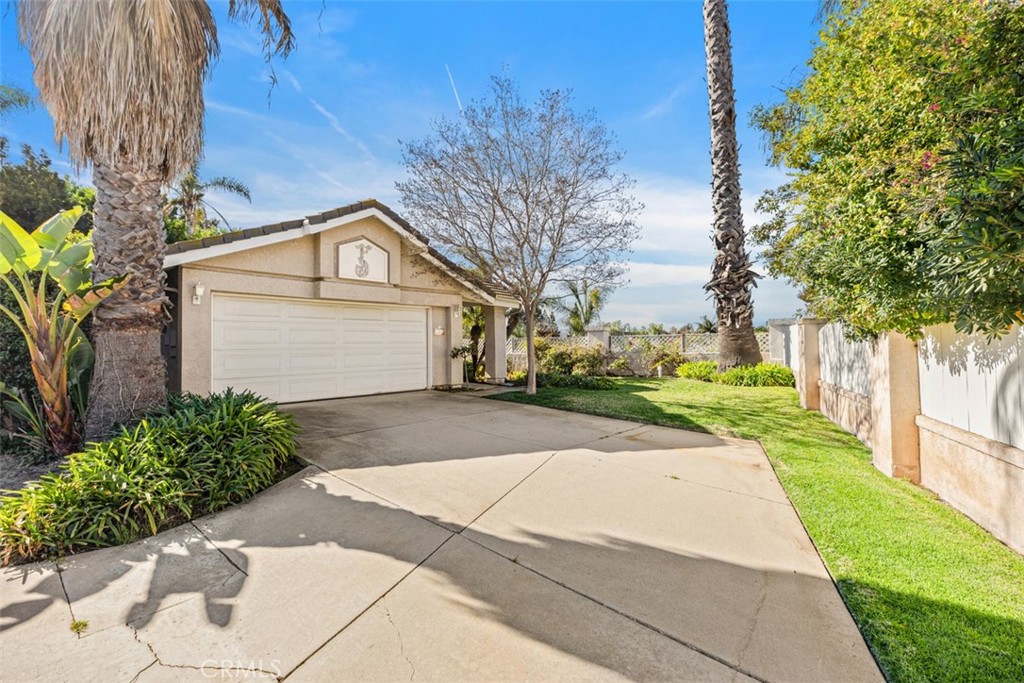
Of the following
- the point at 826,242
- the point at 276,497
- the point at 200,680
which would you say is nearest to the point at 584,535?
the point at 200,680

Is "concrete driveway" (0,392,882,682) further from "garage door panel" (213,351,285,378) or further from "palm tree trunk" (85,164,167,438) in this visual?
"garage door panel" (213,351,285,378)

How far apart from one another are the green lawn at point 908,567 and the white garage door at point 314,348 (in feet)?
28.5

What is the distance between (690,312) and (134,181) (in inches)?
891

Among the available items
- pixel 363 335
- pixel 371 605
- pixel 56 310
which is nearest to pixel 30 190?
pixel 56 310

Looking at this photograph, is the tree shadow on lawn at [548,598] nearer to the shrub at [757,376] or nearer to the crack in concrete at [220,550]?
the crack in concrete at [220,550]

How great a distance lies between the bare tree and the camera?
1054cm

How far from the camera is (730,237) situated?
14.4 meters

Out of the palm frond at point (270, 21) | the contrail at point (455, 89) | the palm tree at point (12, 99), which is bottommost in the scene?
the palm frond at point (270, 21)

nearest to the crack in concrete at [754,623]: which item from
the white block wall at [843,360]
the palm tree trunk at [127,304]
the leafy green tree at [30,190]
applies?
the white block wall at [843,360]

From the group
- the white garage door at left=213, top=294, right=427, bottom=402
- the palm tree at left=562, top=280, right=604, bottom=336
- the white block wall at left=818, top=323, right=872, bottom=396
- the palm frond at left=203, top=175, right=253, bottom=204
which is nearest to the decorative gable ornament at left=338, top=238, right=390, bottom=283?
the white garage door at left=213, top=294, right=427, bottom=402

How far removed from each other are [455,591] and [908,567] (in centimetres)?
337

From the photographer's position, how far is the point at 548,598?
2.80m

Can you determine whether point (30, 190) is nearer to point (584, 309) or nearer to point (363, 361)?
point (363, 361)

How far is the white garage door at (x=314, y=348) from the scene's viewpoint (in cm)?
865
